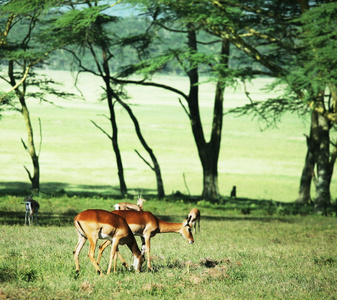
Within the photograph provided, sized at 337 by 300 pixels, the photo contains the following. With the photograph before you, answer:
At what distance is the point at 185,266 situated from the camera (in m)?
8.50

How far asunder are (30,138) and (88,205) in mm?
6578

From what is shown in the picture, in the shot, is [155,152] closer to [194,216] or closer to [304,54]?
[304,54]

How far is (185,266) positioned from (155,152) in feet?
169

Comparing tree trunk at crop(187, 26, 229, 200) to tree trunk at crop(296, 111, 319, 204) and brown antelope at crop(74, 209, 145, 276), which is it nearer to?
tree trunk at crop(296, 111, 319, 204)

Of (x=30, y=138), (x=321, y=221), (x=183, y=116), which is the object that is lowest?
(x=321, y=221)

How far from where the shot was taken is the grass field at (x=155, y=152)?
35219mm

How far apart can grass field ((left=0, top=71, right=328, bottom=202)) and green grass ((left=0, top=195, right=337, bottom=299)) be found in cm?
457

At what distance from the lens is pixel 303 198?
25.9 meters

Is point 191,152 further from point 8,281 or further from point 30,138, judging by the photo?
point 8,281

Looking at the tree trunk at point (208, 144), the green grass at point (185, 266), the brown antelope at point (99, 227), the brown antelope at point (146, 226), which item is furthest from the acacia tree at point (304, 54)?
the brown antelope at point (99, 227)

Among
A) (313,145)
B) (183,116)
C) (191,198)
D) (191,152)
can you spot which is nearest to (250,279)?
(191,198)

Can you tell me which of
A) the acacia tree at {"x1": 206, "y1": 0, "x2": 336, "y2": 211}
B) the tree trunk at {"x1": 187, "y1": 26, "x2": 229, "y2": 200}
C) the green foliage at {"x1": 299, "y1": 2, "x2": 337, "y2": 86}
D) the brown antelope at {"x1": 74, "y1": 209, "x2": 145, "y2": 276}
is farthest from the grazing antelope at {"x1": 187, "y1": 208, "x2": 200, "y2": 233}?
the tree trunk at {"x1": 187, "y1": 26, "x2": 229, "y2": 200}

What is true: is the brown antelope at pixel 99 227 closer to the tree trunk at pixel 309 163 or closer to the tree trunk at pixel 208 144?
the tree trunk at pixel 309 163

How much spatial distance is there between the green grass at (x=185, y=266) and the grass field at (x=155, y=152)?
457cm
